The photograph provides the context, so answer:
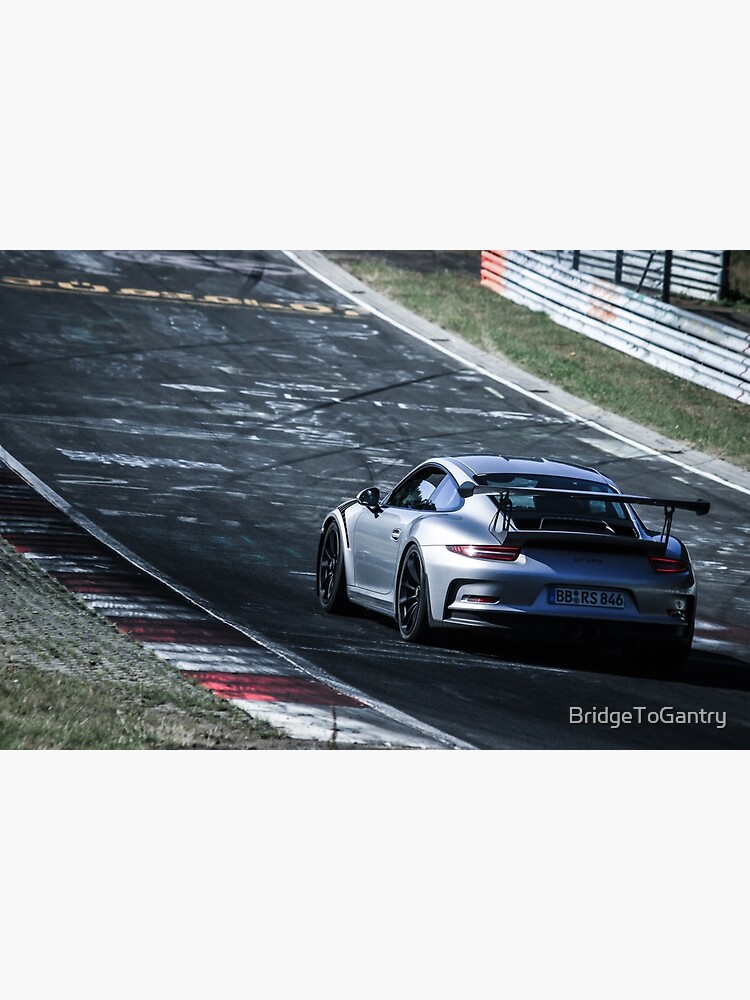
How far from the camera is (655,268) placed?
1920 centimetres

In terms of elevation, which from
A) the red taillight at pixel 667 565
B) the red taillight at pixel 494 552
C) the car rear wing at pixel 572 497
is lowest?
the red taillight at pixel 667 565

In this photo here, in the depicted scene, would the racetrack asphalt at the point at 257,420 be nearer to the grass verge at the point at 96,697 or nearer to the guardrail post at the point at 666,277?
the grass verge at the point at 96,697

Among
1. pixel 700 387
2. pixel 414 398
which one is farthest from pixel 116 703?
pixel 700 387

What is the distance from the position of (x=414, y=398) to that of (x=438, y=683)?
872cm

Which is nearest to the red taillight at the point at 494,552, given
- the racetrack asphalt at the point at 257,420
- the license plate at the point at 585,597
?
the license plate at the point at 585,597

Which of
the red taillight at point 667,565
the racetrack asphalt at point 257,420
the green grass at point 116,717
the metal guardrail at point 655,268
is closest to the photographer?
the green grass at point 116,717

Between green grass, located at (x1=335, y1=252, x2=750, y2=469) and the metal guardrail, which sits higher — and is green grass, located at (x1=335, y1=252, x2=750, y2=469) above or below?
below

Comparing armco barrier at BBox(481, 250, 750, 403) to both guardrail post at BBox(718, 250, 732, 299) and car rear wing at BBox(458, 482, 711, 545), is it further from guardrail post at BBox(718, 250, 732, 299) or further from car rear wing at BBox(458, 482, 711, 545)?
car rear wing at BBox(458, 482, 711, 545)

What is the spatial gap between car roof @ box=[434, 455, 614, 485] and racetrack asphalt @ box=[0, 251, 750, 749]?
124cm

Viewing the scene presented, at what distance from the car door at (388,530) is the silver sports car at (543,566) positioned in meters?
0.05

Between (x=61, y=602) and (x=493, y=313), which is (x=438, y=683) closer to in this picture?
(x=61, y=602)

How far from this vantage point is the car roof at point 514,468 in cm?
1034

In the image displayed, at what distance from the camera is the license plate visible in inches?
365

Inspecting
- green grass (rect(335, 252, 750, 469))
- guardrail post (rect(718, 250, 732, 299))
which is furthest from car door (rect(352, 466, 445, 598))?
guardrail post (rect(718, 250, 732, 299))
